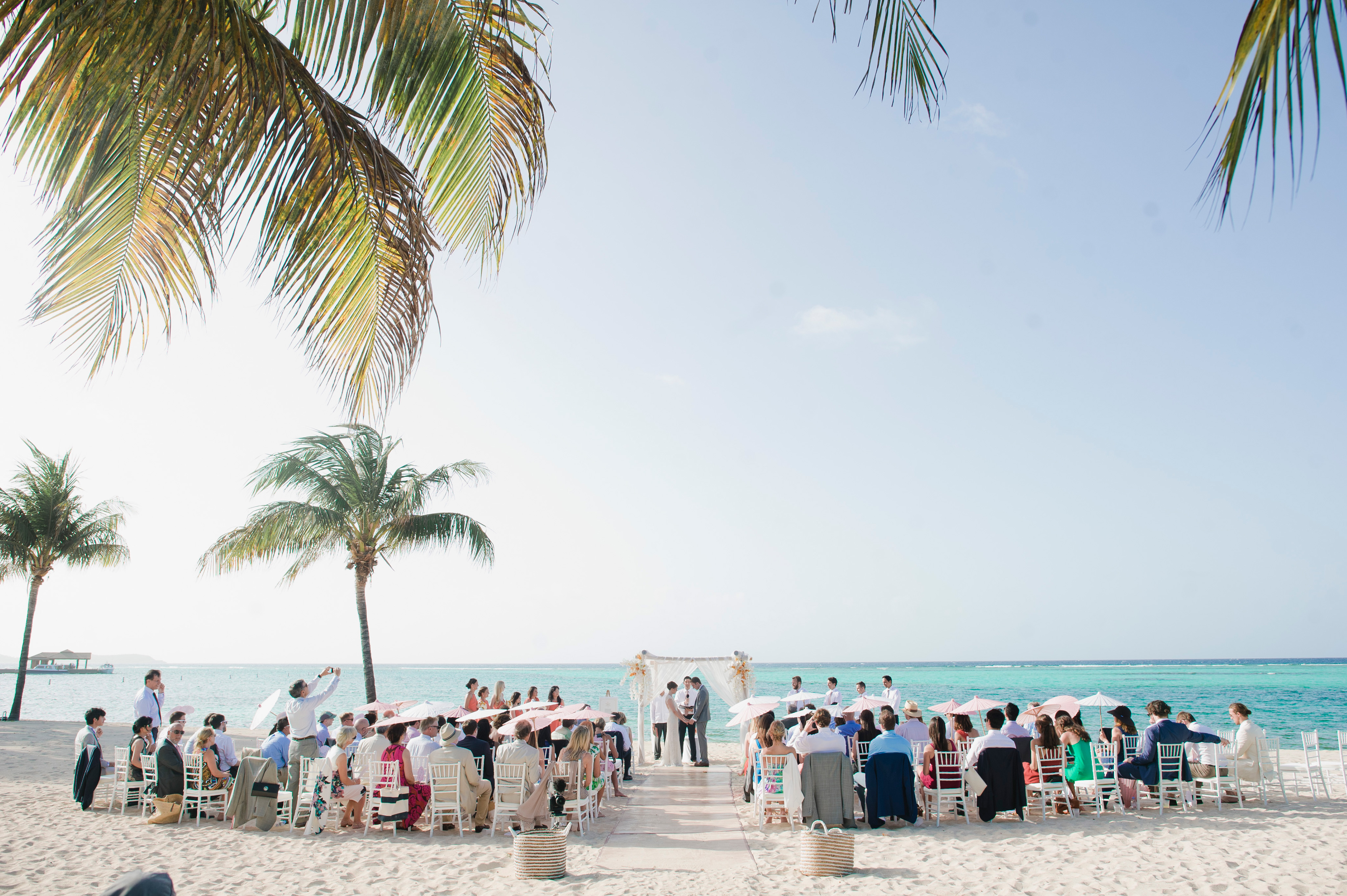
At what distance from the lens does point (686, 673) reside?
17.8 m

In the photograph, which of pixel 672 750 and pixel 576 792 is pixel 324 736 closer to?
pixel 576 792

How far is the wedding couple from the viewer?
15.7 meters

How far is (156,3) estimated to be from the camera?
247 centimetres

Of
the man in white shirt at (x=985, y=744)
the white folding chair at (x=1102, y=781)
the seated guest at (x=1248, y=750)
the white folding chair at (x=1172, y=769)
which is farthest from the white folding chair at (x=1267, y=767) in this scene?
the man in white shirt at (x=985, y=744)

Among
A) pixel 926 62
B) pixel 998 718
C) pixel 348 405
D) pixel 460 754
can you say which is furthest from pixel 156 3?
pixel 998 718

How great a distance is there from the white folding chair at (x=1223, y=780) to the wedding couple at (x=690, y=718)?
8.14 m

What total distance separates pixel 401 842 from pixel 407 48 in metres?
7.99

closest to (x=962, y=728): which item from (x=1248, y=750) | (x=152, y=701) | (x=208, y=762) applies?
(x=1248, y=750)

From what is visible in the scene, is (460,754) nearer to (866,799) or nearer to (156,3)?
(866,799)

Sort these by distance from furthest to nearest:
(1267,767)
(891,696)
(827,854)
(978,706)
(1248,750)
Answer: (891,696) < (978,706) < (1267,767) < (1248,750) < (827,854)

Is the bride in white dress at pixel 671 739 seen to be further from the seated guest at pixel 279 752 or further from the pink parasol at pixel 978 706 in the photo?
the seated guest at pixel 279 752

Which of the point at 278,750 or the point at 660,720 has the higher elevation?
the point at 278,750

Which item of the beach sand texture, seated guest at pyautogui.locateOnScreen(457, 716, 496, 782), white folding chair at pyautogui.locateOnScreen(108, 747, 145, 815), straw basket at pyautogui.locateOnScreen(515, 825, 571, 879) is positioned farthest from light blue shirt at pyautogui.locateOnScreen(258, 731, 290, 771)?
straw basket at pyautogui.locateOnScreen(515, 825, 571, 879)

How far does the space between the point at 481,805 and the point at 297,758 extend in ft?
7.45
